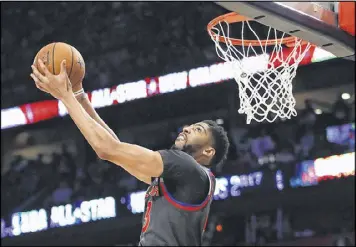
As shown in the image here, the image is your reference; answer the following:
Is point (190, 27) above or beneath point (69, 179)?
above

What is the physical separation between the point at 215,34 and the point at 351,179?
4617 millimetres

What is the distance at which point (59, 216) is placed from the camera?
1025cm

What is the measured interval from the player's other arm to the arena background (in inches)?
242

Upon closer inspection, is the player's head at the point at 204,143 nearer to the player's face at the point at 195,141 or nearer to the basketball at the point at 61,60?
the player's face at the point at 195,141

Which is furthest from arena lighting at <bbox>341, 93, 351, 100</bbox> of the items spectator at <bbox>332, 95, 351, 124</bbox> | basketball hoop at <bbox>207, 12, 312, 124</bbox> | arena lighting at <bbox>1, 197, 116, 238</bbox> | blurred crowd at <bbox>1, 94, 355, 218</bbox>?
basketball hoop at <bbox>207, 12, 312, 124</bbox>

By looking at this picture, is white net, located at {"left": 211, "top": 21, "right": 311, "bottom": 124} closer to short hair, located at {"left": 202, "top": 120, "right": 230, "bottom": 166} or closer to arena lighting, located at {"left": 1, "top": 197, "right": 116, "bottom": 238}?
short hair, located at {"left": 202, "top": 120, "right": 230, "bottom": 166}

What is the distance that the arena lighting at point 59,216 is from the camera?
1005 cm

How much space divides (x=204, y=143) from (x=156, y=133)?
27.9 feet

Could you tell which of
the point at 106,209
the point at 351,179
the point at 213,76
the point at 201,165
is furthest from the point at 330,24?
the point at 106,209

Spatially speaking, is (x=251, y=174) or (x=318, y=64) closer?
(x=251, y=174)

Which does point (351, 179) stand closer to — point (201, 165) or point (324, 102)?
point (324, 102)

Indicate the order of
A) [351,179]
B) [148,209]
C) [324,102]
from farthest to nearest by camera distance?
[324,102] < [351,179] < [148,209]

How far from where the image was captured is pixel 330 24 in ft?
13.7

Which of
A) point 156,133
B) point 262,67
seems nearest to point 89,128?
point 262,67
